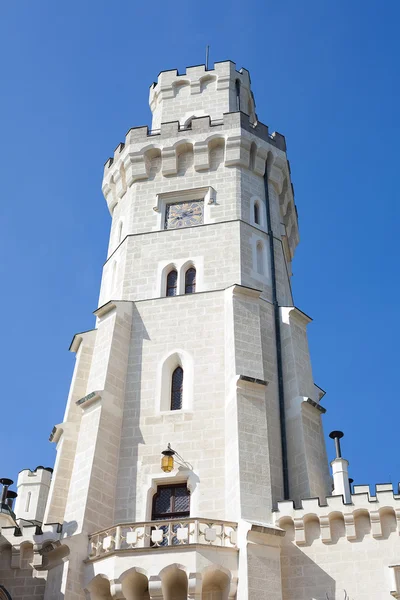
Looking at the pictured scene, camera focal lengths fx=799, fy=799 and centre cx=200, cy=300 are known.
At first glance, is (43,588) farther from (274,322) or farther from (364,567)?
(274,322)

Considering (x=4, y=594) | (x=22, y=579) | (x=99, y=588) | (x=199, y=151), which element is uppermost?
(x=199, y=151)

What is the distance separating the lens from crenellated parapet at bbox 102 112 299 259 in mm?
28734

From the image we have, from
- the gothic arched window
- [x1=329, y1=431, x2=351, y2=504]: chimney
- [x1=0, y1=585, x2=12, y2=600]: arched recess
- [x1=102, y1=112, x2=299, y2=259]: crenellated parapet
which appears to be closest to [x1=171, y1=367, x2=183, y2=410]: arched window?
[x1=329, y1=431, x2=351, y2=504]: chimney

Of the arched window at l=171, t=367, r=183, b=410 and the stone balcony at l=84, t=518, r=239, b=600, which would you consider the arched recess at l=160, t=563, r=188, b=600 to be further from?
the arched window at l=171, t=367, r=183, b=410

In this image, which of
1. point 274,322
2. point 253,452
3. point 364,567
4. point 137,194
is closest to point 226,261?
point 274,322

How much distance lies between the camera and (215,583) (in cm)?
1805

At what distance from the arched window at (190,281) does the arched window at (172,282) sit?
35 cm

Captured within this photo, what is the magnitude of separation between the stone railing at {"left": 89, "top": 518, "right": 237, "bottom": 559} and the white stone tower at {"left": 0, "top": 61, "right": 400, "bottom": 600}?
0.11ft

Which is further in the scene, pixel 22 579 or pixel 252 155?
pixel 252 155

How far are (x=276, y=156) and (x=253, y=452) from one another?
13.5m

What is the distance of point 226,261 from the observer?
82.9 feet

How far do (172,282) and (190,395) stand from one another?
4733mm

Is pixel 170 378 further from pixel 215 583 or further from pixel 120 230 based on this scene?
pixel 120 230

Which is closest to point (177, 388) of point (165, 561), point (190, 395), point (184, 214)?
point (190, 395)
